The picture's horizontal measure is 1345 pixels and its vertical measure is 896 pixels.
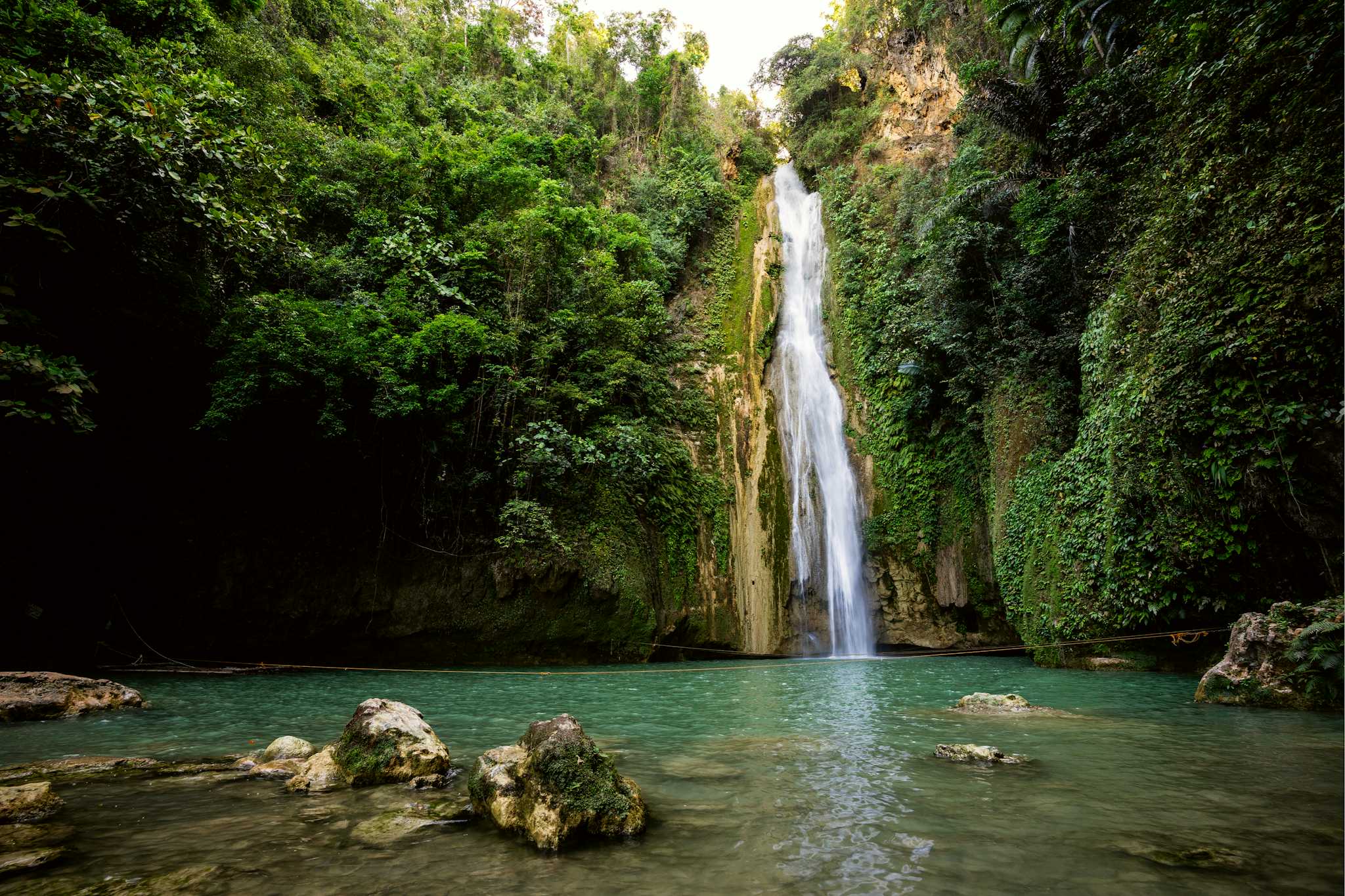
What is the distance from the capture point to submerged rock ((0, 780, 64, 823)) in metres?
2.60

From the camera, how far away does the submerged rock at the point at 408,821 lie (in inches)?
99.0

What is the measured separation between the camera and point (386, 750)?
3.38m

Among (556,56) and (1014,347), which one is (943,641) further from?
(556,56)

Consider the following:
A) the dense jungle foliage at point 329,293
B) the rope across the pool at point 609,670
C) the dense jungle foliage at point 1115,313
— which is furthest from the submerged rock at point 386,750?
the dense jungle foliage at point 1115,313

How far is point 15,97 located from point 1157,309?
12217mm

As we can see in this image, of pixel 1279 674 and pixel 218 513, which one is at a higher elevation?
pixel 218 513

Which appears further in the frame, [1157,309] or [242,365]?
[242,365]

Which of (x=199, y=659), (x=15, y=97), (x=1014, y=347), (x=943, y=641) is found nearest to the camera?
(x=15, y=97)

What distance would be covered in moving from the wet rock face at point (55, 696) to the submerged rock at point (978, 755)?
23.9 feet

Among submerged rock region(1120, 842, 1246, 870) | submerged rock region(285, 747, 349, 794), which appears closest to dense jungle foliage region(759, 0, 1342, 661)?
submerged rock region(1120, 842, 1246, 870)

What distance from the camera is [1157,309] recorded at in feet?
23.9

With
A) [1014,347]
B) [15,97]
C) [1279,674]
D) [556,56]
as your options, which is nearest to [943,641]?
[1014,347]

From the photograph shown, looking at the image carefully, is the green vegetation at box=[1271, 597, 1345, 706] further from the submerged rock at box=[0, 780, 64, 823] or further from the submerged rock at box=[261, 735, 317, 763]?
the submerged rock at box=[0, 780, 64, 823]

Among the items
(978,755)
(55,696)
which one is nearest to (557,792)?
(978,755)
